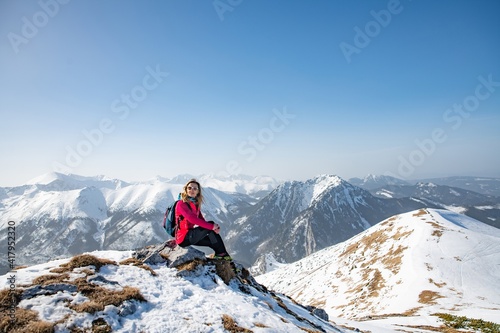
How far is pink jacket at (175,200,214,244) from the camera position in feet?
48.4

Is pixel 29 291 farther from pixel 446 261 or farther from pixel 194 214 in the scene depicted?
pixel 446 261

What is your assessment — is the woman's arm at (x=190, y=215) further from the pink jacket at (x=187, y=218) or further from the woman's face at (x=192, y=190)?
the woman's face at (x=192, y=190)

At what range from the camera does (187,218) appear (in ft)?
48.4

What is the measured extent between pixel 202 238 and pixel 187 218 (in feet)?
5.87

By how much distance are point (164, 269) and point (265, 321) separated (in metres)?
6.74

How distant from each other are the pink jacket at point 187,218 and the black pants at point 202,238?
30cm

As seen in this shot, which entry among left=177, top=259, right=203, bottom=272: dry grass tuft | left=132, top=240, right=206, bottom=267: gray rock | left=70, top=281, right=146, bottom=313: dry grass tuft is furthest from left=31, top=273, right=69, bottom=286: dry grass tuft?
left=177, top=259, right=203, bottom=272: dry grass tuft

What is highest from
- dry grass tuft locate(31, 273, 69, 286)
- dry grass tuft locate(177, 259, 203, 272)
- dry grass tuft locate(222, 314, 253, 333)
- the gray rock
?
dry grass tuft locate(31, 273, 69, 286)

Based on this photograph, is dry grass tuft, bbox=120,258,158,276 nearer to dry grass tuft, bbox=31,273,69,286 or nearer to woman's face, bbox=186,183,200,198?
dry grass tuft, bbox=31,273,69,286

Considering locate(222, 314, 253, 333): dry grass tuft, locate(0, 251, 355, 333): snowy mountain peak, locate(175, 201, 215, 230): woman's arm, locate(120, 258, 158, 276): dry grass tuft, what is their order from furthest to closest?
locate(120, 258, 158, 276): dry grass tuft
locate(175, 201, 215, 230): woman's arm
locate(222, 314, 253, 333): dry grass tuft
locate(0, 251, 355, 333): snowy mountain peak

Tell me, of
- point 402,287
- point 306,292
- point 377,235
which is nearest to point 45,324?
point 402,287

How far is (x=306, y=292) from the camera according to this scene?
399 feet

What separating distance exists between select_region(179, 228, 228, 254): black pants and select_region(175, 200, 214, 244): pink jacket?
0.30m

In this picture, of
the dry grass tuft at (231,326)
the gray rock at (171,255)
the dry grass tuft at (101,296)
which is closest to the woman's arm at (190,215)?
the gray rock at (171,255)
